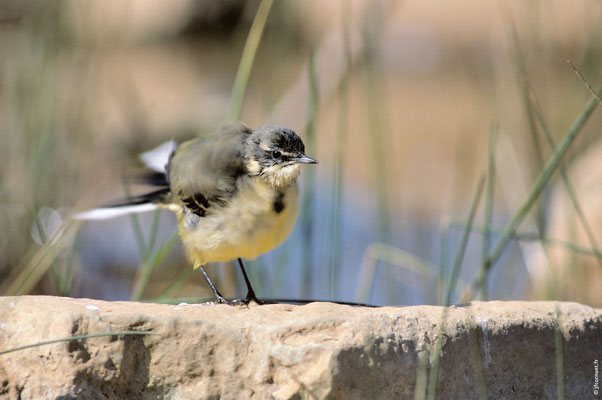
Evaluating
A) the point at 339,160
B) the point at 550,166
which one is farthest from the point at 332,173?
the point at 550,166

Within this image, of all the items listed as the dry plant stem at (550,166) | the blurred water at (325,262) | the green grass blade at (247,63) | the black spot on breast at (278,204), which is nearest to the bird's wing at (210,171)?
the green grass blade at (247,63)

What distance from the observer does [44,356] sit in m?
2.49

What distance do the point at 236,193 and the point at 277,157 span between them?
256mm

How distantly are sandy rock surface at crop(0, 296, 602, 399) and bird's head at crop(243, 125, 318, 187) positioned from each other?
3.45 feet

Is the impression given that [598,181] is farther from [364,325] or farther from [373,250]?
[364,325]

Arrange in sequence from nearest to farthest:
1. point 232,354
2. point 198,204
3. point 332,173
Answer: point 232,354 < point 198,204 < point 332,173

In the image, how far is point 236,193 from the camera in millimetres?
3637

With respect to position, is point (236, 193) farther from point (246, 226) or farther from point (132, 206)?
point (132, 206)

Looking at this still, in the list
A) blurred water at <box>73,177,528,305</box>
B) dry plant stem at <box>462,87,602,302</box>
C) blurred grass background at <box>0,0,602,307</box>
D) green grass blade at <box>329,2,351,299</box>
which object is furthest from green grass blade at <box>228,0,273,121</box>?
dry plant stem at <box>462,87,602,302</box>

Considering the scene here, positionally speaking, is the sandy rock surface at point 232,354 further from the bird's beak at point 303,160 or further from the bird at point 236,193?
the bird's beak at point 303,160

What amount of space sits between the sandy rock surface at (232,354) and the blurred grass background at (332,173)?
0.76 m

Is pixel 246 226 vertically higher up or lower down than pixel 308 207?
lower down

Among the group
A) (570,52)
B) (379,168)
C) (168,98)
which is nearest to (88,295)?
(379,168)

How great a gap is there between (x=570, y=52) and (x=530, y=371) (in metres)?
10.5
